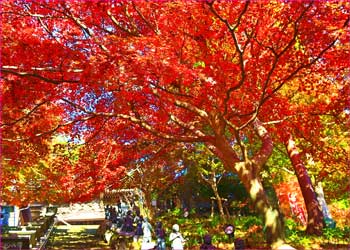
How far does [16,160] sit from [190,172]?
13.8 meters

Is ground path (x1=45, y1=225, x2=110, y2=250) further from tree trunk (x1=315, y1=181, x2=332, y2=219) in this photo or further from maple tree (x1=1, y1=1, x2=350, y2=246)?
tree trunk (x1=315, y1=181, x2=332, y2=219)

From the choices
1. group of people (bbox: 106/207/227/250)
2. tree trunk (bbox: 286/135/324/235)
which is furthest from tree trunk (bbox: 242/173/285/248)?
tree trunk (bbox: 286/135/324/235)

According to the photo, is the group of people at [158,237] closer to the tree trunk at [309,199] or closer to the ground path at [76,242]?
the ground path at [76,242]

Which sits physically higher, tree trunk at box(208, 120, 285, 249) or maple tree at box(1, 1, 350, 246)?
maple tree at box(1, 1, 350, 246)

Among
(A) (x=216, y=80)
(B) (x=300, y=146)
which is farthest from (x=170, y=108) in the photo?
(B) (x=300, y=146)

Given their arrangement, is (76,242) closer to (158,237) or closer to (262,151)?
(158,237)

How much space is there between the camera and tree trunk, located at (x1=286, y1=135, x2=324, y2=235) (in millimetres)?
12102

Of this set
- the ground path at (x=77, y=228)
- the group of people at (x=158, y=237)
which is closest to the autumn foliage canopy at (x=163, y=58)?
→ the group of people at (x=158, y=237)

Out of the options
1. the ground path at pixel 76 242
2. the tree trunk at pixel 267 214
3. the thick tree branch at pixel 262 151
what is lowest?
the ground path at pixel 76 242

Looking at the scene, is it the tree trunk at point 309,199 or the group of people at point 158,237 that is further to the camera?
the tree trunk at point 309,199

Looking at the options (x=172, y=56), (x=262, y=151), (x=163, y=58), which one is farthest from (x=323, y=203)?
(x=163, y=58)

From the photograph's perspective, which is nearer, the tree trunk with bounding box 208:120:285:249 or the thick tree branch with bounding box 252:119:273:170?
the tree trunk with bounding box 208:120:285:249

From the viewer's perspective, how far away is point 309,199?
1262 centimetres

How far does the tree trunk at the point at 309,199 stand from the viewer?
12102 mm
